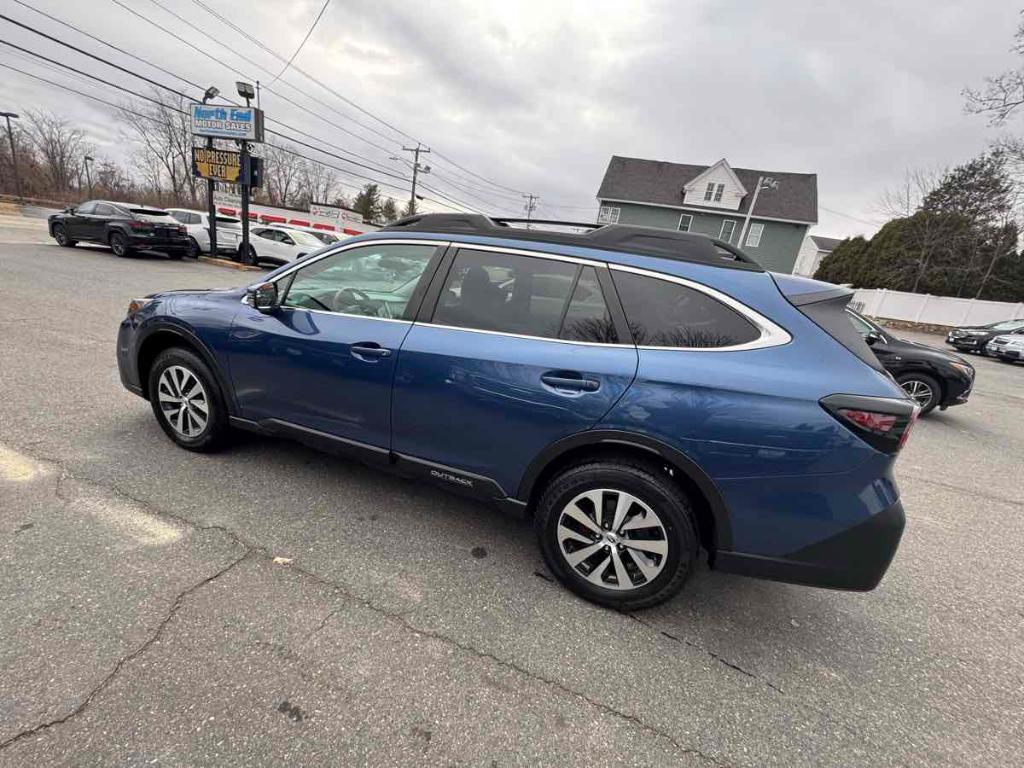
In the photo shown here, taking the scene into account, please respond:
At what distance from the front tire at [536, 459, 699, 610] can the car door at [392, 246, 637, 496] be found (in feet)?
0.83

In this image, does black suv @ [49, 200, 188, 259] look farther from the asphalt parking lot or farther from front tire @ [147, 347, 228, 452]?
front tire @ [147, 347, 228, 452]

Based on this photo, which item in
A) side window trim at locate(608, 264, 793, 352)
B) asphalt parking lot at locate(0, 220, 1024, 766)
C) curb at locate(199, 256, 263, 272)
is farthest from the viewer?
curb at locate(199, 256, 263, 272)

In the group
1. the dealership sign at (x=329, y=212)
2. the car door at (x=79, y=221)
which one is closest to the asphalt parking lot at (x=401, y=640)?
the car door at (x=79, y=221)

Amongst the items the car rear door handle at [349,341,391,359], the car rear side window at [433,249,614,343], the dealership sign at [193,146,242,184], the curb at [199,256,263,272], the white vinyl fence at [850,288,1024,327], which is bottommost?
the curb at [199,256,263,272]

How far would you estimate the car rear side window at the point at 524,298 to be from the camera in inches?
89.5

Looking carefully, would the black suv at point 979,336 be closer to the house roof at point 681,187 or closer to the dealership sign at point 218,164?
the house roof at point 681,187

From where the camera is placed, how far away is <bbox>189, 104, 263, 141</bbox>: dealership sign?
13844 mm

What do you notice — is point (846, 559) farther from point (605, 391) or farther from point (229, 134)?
point (229, 134)

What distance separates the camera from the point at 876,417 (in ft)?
5.99

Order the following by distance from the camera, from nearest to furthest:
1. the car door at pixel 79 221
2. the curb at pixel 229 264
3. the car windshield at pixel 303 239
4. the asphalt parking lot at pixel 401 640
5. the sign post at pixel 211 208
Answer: the asphalt parking lot at pixel 401 640 → the car door at pixel 79 221 → the sign post at pixel 211 208 → the curb at pixel 229 264 → the car windshield at pixel 303 239

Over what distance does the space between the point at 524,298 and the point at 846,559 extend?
187 cm

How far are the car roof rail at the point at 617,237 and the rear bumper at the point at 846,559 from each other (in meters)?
1.26

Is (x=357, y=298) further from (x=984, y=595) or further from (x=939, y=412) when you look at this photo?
(x=939, y=412)

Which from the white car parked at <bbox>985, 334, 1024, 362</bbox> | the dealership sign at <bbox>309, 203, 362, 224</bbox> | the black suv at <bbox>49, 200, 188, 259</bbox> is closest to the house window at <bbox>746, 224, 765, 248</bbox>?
the white car parked at <bbox>985, 334, 1024, 362</bbox>
